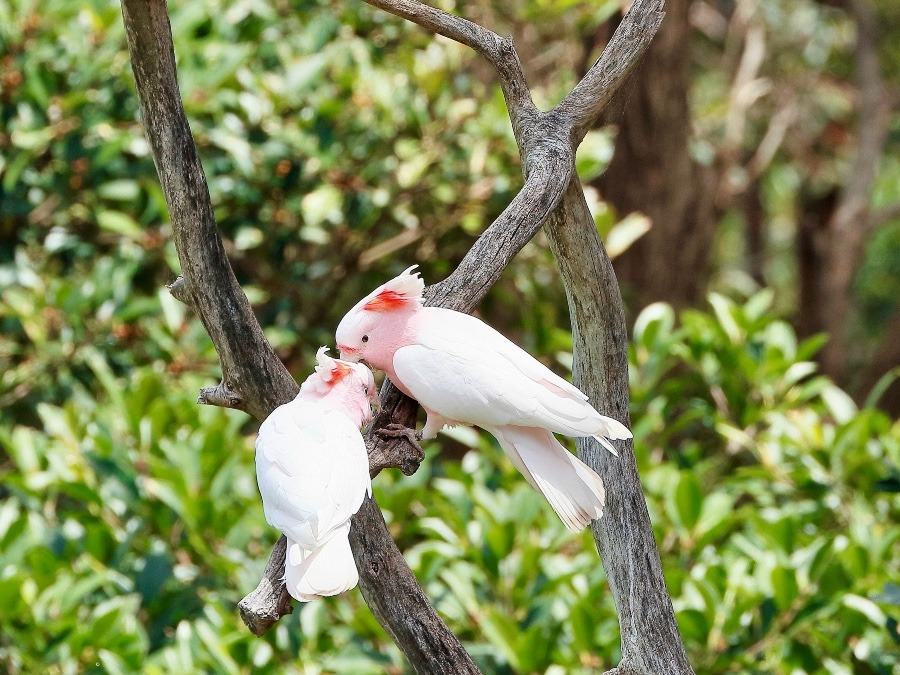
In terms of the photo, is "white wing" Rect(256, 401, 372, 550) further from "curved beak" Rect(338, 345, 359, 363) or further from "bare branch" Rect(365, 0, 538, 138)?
"bare branch" Rect(365, 0, 538, 138)

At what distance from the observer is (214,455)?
2.45 m

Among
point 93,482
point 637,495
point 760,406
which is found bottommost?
point 93,482

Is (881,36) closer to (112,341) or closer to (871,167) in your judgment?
(871,167)

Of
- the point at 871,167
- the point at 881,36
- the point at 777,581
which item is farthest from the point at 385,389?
the point at 881,36

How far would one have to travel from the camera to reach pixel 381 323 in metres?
1.32

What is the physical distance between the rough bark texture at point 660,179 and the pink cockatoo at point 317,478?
9.15ft

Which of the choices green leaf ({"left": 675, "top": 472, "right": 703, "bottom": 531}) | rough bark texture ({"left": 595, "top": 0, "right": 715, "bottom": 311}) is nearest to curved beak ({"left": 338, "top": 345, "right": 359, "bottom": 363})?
green leaf ({"left": 675, "top": 472, "right": 703, "bottom": 531})

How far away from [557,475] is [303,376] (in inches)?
82.2

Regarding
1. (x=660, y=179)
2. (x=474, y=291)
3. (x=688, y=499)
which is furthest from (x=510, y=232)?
(x=660, y=179)

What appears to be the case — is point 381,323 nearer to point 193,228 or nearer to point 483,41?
point 193,228

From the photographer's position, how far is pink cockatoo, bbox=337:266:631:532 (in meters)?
1.26

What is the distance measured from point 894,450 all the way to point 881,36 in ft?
15.9

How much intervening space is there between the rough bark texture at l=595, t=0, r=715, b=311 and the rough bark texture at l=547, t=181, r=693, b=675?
2406mm

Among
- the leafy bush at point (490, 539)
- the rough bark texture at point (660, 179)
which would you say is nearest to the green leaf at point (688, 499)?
the leafy bush at point (490, 539)
